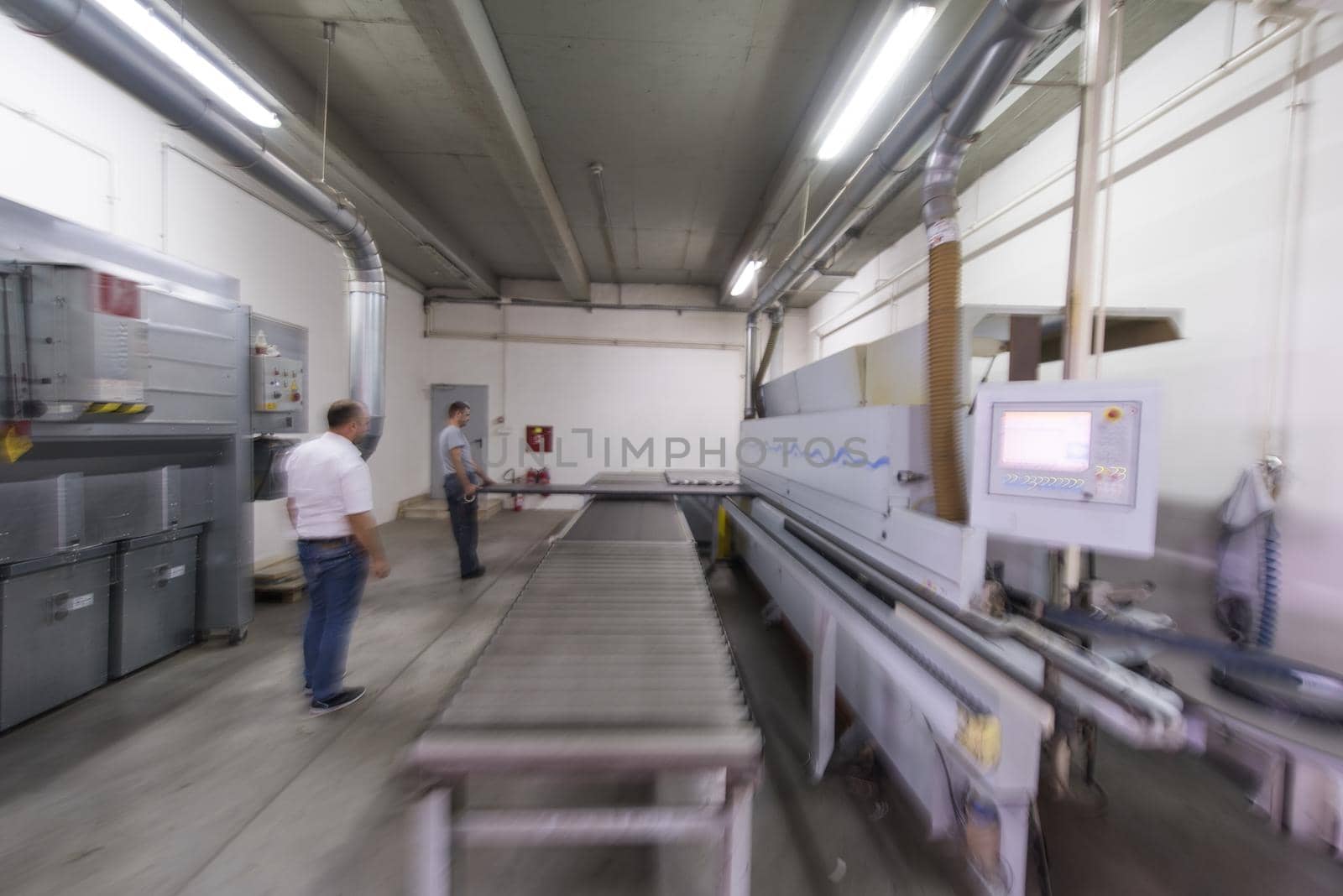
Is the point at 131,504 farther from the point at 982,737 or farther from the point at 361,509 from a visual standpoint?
the point at 982,737

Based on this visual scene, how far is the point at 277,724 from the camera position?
88.4 inches

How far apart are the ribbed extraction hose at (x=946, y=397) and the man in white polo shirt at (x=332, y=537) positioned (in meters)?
2.31

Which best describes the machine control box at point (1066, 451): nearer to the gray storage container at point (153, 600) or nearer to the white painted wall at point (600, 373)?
the gray storage container at point (153, 600)

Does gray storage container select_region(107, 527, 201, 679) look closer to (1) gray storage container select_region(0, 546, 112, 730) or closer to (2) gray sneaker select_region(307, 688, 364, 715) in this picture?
(1) gray storage container select_region(0, 546, 112, 730)

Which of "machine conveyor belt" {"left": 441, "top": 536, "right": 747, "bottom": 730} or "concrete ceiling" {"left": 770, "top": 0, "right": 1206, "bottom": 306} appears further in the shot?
"concrete ceiling" {"left": 770, "top": 0, "right": 1206, "bottom": 306}

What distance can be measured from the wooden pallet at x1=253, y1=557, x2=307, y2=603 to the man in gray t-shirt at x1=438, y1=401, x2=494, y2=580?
1147mm

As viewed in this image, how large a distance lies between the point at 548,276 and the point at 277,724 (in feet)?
20.6

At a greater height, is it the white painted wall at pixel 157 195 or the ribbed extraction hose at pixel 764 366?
the white painted wall at pixel 157 195

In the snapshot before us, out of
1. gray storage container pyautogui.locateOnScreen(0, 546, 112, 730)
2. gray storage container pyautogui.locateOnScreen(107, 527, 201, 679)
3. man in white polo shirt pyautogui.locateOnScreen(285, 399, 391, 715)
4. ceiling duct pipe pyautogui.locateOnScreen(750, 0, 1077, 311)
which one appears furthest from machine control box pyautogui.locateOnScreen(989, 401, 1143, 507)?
gray storage container pyautogui.locateOnScreen(107, 527, 201, 679)

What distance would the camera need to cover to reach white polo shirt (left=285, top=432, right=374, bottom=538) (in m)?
2.16

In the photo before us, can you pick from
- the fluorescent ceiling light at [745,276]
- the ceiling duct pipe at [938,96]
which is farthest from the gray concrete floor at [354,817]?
the fluorescent ceiling light at [745,276]

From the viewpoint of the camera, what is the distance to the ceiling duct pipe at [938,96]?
1.55 metres

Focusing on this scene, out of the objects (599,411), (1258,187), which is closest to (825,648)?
(1258,187)

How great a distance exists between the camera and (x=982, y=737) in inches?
44.5
